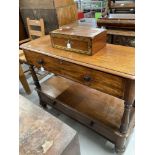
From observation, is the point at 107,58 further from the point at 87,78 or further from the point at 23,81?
the point at 23,81

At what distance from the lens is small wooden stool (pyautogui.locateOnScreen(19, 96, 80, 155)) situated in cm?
65

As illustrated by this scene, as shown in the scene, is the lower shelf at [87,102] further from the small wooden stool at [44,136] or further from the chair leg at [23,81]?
the small wooden stool at [44,136]

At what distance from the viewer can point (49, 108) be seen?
1816mm

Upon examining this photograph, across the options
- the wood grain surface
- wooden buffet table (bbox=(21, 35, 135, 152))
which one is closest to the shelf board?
wooden buffet table (bbox=(21, 35, 135, 152))

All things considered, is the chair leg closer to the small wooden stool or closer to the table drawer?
the table drawer

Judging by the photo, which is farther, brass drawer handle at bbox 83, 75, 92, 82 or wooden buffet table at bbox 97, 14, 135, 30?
wooden buffet table at bbox 97, 14, 135, 30

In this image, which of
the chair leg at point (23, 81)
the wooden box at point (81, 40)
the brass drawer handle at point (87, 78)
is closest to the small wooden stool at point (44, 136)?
the brass drawer handle at point (87, 78)

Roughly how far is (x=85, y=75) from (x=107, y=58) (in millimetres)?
173

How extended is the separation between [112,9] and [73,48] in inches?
61.1

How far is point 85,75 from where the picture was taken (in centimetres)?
99

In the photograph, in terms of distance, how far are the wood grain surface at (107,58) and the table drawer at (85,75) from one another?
1.6 inches

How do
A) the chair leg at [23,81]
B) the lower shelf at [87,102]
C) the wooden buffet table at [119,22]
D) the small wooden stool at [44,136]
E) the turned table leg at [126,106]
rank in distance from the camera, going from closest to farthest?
the small wooden stool at [44,136], the turned table leg at [126,106], the lower shelf at [87,102], the wooden buffet table at [119,22], the chair leg at [23,81]

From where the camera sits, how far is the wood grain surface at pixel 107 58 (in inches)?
32.9
